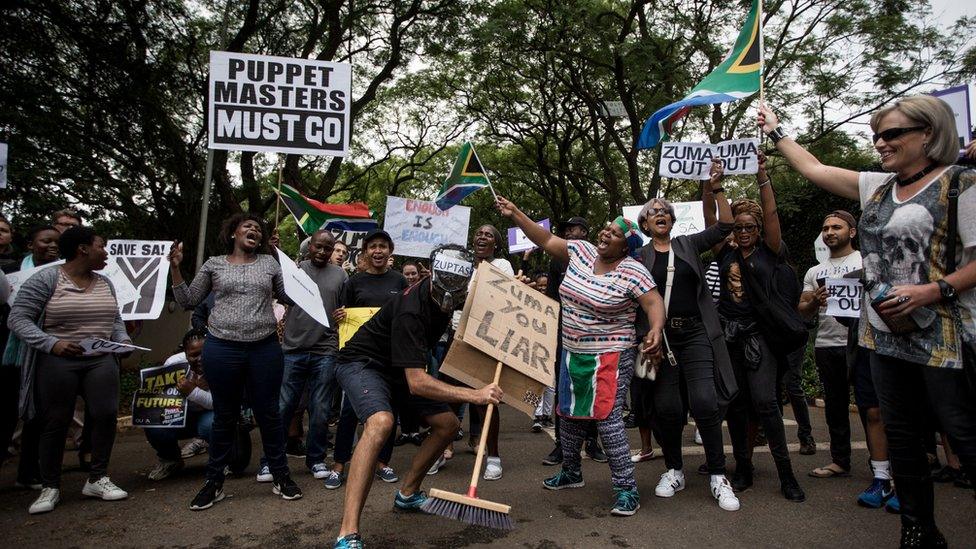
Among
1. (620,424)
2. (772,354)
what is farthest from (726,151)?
(620,424)

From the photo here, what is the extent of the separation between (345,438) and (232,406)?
38.2 inches

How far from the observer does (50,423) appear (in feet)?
14.3

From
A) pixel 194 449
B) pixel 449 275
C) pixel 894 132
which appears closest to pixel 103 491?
pixel 194 449

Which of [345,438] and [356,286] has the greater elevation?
[356,286]

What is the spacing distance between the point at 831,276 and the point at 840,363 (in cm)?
78

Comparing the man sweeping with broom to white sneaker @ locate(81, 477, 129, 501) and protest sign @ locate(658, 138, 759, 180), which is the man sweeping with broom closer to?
white sneaker @ locate(81, 477, 129, 501)

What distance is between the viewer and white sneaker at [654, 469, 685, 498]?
454 cm

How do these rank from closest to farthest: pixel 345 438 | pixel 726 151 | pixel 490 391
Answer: pixel 490 391 < pixel 345 438 < pixel 726 151

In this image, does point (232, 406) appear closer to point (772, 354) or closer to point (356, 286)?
point (356, 286)

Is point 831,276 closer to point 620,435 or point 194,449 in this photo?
Answer: point 620,435

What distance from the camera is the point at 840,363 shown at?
5312mm

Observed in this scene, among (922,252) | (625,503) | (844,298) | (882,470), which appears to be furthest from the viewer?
(844,298)

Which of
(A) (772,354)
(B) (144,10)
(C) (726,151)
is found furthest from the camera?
(B) (144,10)

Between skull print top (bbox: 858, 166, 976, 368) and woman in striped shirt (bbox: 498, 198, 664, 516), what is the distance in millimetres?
1368
